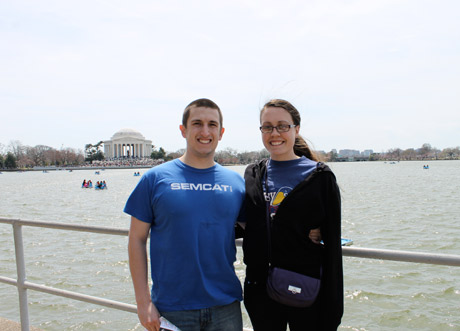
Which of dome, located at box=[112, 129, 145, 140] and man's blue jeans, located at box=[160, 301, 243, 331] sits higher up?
dome, located at box=[112, 129, 145, 140]

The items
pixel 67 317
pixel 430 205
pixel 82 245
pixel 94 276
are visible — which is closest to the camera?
pixel 67 317

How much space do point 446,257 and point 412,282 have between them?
1013 cm

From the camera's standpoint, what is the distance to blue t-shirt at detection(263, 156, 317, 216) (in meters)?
2.43

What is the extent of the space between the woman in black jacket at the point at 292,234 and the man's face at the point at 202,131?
389mm

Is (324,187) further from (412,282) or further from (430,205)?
(430,205)

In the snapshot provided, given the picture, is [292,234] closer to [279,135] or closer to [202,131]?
[279,135]

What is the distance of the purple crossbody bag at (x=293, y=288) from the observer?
2.23 m

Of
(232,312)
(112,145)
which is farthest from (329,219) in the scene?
(112,145)

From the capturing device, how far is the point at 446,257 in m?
2.31

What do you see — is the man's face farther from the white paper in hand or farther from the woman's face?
the white paper in hand

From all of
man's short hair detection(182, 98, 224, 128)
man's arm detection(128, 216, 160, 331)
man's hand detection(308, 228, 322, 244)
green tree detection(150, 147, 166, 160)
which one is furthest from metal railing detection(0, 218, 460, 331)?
green tree detection(150, 147, 166, 160)

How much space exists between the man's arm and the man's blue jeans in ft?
0.36

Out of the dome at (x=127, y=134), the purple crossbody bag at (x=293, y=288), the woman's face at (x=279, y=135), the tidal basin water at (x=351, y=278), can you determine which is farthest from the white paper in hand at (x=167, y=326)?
the dome at (x=127, y=134)

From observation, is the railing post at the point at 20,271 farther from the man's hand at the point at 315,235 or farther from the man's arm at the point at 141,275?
the man's hand at the point at 315,235
